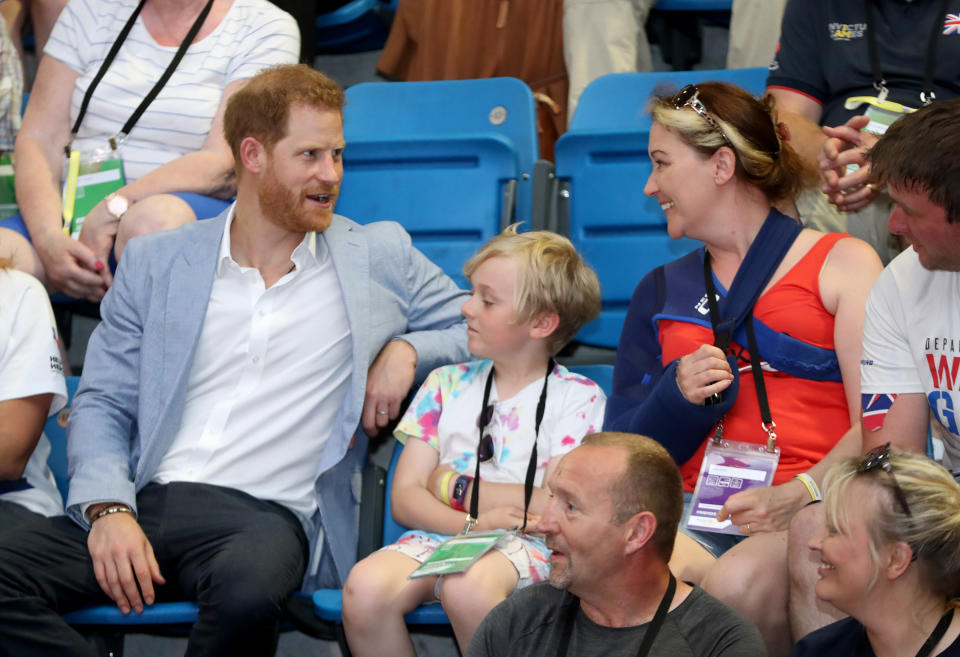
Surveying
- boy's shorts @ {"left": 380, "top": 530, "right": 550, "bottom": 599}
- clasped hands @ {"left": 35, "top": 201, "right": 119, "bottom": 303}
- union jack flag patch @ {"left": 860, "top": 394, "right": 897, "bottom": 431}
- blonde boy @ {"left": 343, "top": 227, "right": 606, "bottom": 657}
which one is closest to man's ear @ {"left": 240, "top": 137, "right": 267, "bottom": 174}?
clasped hands @ {"left": 35, "top": 201, "right": 119, "bottom": 303}

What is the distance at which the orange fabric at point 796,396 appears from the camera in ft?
7.41

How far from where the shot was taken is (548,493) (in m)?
2.35

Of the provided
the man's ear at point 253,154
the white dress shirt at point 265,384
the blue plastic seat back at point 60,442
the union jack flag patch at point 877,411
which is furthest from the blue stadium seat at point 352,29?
the union jack flag patch at point 877,411

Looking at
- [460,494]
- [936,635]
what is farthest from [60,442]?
[936,635]

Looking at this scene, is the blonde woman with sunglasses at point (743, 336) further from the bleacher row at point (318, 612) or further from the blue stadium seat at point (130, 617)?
the blue stadium seat at point (130, 617)

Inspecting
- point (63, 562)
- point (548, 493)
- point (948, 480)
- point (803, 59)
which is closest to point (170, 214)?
point (63, 562)

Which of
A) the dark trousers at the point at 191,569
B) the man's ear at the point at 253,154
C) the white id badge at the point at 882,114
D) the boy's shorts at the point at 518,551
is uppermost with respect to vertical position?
the white id badge at the point at 882,114

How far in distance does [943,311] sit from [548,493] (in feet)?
2.78

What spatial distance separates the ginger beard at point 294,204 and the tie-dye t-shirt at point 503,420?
0.50 m

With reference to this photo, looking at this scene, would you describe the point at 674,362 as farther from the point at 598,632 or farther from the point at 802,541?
the point at 598,632

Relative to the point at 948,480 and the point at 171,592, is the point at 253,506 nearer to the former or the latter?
the point at 171,592

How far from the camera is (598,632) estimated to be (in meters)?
1.92

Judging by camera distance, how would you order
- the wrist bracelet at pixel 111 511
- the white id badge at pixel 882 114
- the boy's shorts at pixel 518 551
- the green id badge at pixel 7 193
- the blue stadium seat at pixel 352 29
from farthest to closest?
the blue stadium seat at pixel 352 29, the green id badge at pixel 7 193, the white id badge at pixel 882 114, the wrist bracelet at pixel 111 511, the boy's shorts at pixel 518 551

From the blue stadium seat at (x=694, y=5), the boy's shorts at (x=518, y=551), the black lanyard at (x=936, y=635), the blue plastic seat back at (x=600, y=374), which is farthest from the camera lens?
the blue stadium seat at (x=694, y=5)
